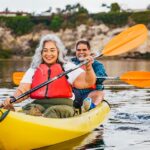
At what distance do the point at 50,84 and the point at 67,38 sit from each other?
76.5 m

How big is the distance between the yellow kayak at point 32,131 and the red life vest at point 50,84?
15.1 inches

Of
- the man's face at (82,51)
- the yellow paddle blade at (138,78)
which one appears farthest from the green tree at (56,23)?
the yellow paddle blade at (138,78)

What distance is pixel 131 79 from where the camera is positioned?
344 inches

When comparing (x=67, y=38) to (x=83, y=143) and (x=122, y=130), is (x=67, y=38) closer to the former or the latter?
(x=122, y=130)

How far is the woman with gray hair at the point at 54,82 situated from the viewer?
7.06m

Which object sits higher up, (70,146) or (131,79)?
(131,79)

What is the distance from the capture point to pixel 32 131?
6320 mm

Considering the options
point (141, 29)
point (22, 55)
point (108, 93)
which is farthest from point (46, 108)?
point (22, 55)

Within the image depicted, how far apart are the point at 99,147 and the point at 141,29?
300 centimetres

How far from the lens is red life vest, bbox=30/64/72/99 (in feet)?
23.6

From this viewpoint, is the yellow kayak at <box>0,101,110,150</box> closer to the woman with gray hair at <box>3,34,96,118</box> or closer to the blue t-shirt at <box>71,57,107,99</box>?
the woman with gray hair at <box>3,34,96,118</box>

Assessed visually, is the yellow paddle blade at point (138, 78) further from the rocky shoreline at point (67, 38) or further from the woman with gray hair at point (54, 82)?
the rocky shoreline at point (67, 38)

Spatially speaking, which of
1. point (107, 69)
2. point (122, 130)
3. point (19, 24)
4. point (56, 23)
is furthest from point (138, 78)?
point (19, 24)

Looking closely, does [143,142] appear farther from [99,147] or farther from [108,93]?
[108,93]
